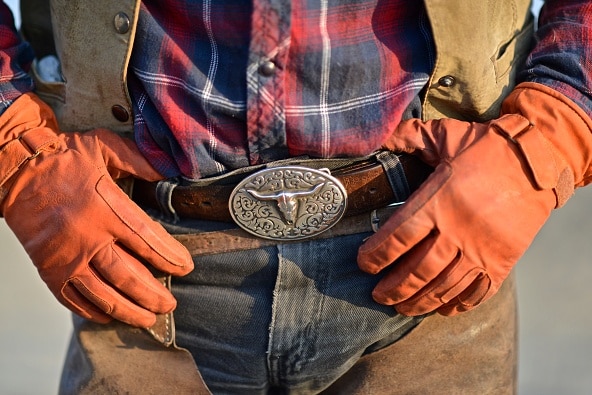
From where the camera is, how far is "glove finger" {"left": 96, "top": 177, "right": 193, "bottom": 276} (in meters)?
1.20

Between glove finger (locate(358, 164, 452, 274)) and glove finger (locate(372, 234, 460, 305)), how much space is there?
2 cm

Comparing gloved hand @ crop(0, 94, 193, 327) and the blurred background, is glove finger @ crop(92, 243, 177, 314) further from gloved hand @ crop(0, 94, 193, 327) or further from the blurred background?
the blurred background

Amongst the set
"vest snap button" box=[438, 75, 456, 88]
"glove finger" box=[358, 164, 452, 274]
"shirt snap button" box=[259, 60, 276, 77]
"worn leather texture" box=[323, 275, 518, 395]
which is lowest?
"worn leather texture" box=[323, 275, 518, 395]

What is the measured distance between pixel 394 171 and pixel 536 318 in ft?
6.97

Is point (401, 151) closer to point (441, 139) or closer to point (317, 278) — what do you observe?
point (441, 139)

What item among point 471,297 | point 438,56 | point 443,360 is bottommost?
point 443,360

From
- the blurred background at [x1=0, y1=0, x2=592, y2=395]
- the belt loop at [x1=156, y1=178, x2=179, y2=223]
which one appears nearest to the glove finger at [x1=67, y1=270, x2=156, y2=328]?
the belt loop at [x1=156, y1=178, x2=179, y2=223]

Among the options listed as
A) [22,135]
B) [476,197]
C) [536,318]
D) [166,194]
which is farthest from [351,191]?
[536,318]

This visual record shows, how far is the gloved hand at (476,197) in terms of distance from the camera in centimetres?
113

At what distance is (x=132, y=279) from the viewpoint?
1.23 metres

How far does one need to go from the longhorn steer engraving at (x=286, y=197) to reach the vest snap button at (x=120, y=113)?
24 centimetres

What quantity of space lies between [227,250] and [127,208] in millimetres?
174

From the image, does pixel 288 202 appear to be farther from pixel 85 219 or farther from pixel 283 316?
pixel 85 219

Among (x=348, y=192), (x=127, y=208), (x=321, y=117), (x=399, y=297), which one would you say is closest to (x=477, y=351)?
(x=399, y=297)
